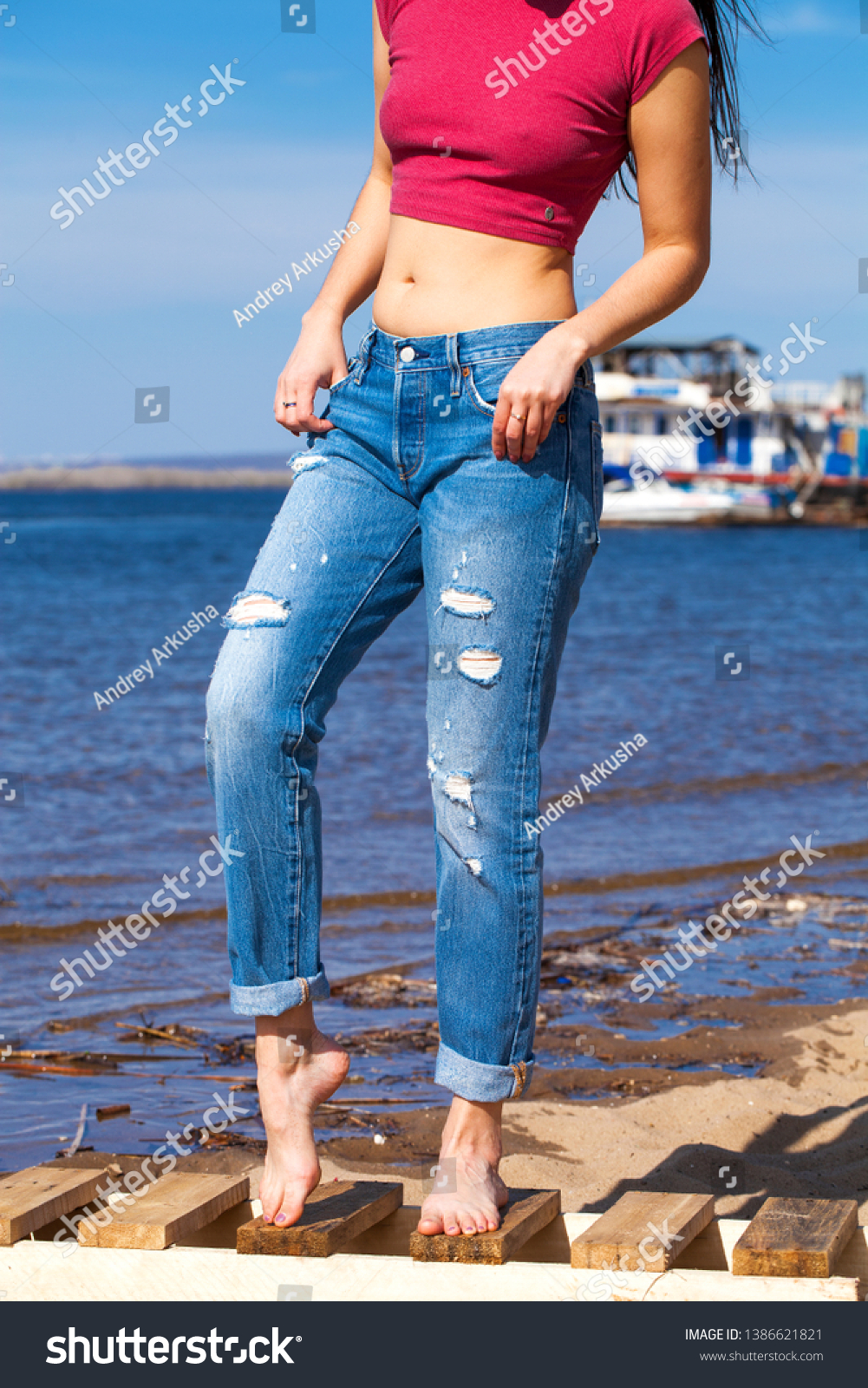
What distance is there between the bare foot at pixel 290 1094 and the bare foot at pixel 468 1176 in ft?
0.61

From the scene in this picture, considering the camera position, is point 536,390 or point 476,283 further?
point 476,283

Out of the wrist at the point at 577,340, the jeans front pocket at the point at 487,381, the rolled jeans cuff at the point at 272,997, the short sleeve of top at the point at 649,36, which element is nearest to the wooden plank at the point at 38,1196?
the rolled jeans cuff at the point at 272,997

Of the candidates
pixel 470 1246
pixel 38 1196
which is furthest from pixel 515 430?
pixel 38 1196

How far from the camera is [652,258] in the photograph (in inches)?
78.1

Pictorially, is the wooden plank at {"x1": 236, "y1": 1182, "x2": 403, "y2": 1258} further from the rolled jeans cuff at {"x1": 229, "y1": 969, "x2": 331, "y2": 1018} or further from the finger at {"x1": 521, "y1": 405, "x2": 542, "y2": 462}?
the finger at {"x1": 521, "y1": 405, "x2": 542, "y2": 462}

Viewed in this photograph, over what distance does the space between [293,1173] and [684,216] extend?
1482 mm

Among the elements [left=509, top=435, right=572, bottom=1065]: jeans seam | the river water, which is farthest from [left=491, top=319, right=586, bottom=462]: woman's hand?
the river water

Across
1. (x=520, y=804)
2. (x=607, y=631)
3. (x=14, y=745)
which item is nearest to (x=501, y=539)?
(x=520, y=804)

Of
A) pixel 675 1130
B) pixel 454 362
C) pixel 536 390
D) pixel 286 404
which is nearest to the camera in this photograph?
pixel 536 390

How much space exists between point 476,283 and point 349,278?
36 cm

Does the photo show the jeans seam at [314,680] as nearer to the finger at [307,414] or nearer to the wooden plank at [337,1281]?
the finger at [307,414]

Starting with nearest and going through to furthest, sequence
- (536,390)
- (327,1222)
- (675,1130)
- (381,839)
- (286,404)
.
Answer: (536,390) < (327,1222) < (286,404) < (675,1130) < (381,839)

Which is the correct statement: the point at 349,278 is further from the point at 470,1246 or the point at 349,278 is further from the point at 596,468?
the point at 470,1246

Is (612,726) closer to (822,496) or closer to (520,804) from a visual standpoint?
(520,804)
